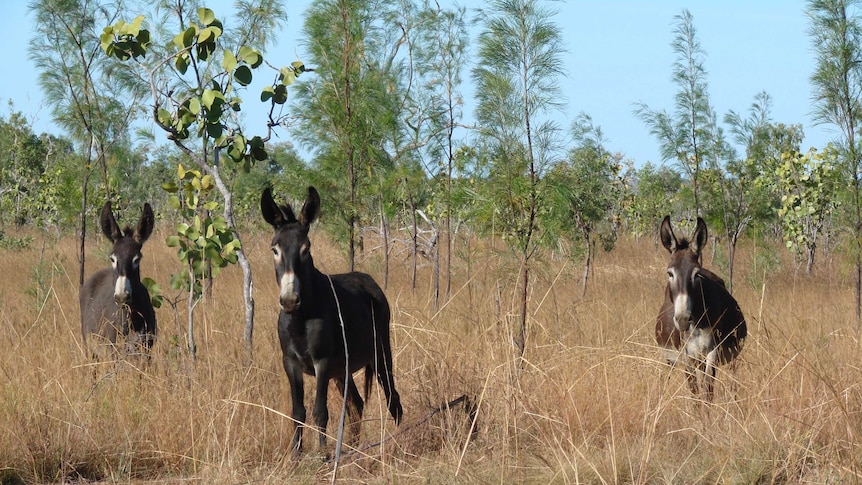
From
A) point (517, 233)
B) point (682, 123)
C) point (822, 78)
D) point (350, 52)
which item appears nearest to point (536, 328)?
point (517, 233)

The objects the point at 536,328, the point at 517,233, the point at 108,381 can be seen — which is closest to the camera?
the point at 108,381

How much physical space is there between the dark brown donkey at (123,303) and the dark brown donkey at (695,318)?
413cm

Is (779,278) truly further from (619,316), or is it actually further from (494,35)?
(494,35)

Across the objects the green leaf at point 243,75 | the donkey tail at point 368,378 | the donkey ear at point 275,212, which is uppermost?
the green leaf at point 243,75

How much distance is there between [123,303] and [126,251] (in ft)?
1.57

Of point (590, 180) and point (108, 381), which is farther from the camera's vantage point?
point (590, 180)

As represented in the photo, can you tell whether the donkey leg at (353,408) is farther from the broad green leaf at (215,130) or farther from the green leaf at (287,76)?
the green leaf at (287,76)

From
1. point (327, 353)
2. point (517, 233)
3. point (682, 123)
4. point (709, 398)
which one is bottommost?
point (709, 398)

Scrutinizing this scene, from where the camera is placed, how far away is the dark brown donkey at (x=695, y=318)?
22.6 feet

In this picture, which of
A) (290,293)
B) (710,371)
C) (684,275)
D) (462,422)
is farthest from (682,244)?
(290,293)

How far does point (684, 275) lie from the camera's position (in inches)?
276

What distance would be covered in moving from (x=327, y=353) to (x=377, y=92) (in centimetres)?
648

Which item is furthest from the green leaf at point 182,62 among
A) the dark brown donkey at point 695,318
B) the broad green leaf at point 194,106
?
the dark brown donkey at point 695,318

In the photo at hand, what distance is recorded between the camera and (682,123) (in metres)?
14.2
